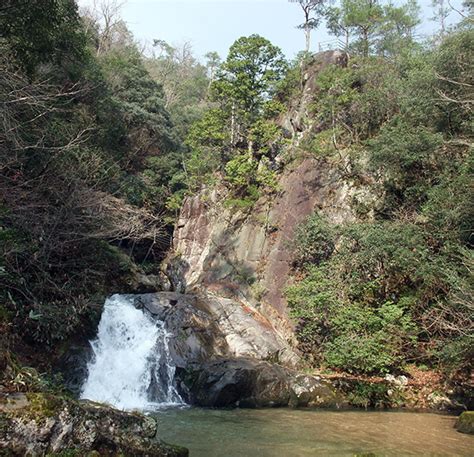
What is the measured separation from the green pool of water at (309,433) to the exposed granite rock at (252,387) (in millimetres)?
538

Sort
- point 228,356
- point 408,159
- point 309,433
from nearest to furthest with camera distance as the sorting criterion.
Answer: point 309,433 < point 228,356 < point 408,159

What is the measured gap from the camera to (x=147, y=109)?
27.4 metres

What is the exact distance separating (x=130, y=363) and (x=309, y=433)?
657cm

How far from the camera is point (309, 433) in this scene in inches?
340

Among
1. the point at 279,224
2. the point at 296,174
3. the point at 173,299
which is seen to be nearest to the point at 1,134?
the point at 173,299

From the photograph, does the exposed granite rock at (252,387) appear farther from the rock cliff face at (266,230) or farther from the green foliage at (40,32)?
the green foliage at (40,32)

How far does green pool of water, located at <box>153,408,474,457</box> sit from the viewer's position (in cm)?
746

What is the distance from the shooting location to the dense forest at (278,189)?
11.3 meters

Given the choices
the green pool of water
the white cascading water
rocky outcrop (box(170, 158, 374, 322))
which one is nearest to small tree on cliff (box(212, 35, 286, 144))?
rocky outcrop (box(170, 158, 374, 322))

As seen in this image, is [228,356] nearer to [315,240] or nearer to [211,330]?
[211,330]

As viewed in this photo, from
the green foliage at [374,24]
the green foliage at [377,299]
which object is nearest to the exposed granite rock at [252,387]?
the green foliage at [377,299]

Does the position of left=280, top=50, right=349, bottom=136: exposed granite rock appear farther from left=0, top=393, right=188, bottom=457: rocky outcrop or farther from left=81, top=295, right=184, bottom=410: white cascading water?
left=0, top=393, right=188, bottom=457: rocky outcrop

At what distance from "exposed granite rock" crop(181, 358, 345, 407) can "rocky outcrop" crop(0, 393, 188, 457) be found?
20.3ft

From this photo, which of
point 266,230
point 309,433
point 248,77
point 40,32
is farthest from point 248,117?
point 309,433
